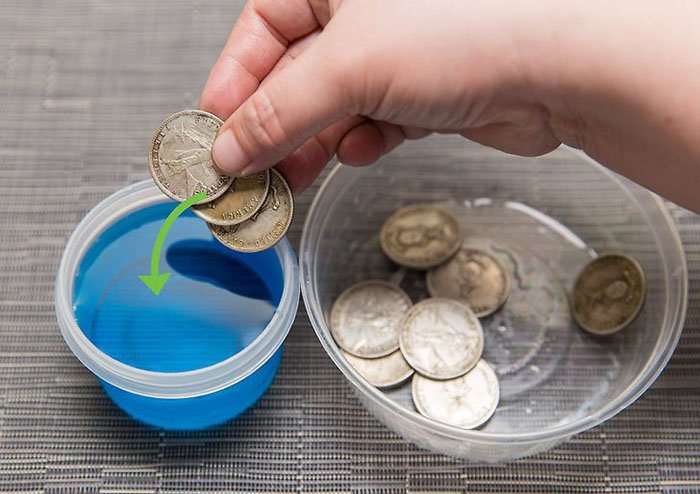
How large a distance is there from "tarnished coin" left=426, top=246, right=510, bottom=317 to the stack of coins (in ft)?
1.06

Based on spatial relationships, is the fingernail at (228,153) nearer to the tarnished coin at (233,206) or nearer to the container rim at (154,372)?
the tarnished coin at (233,206)

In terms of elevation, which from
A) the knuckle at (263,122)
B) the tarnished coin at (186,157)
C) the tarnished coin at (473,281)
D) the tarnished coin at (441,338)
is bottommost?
the tarnished coin at (441,338)

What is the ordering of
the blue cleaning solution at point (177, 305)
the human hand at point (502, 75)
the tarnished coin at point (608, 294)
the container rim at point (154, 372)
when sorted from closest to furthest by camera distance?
the human hand at point (502, 75), the container rim at point (154, 372), the blue cleaning solution at point (177, 305), the tarnished coin at point (608, 294)

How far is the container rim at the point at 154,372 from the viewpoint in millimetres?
958

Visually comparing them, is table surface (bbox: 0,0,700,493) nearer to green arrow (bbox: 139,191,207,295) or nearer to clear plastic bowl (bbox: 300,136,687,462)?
clear plastic bowl (bbox: 300,136,687,462)

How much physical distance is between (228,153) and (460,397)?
51cm

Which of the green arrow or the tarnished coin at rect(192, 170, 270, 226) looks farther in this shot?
the green arrow

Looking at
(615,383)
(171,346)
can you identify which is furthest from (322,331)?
(615,383)

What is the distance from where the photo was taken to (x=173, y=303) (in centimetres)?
112

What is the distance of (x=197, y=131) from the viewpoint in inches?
39.3

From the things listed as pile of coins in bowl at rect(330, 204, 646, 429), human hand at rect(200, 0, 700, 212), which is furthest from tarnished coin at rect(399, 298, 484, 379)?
human hand at rect(200, 0, 700, 212)

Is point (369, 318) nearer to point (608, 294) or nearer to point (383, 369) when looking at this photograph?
point (383, 369)

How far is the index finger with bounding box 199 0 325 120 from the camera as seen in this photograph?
105 centimetres

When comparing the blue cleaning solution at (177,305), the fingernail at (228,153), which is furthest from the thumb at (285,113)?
the blue cleaning solution at (177,305)
